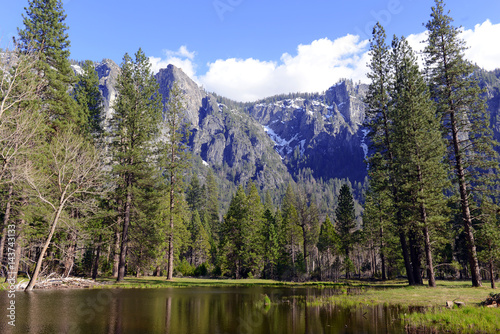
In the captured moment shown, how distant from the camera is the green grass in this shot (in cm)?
972

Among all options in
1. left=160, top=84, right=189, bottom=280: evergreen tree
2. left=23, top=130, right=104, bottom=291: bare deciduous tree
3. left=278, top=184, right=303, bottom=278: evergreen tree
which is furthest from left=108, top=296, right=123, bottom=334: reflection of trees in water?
left=278, top=184, right=303, bottom=278: evergreen tree

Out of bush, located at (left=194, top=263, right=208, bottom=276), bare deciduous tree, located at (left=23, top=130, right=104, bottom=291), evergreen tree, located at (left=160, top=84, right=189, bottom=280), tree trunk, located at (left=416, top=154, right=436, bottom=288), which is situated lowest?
bush, located at (left=194, top=263, right=208, bottom=276)

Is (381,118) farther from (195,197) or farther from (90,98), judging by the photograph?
(195,197)

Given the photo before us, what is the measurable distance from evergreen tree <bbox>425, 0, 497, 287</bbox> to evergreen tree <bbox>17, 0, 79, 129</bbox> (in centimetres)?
3710

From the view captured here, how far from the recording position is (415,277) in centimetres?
2816

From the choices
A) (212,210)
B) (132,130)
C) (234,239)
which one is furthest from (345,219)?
(212,210)

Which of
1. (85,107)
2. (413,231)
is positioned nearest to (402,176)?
(413,231)

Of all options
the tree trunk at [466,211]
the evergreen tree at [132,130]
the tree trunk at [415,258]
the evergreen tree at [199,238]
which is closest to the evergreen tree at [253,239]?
the evergreen tree at [132,130]

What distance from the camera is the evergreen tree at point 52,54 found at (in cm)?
3039

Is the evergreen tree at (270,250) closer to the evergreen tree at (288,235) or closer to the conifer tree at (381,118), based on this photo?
the evergreen tree at (288,235)

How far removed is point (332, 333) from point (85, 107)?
40.5m

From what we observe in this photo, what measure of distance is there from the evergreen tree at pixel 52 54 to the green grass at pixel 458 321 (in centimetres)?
3416

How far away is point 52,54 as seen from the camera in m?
32.0

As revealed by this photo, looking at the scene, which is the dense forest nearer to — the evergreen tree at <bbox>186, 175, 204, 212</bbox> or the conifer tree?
the conifer tree
